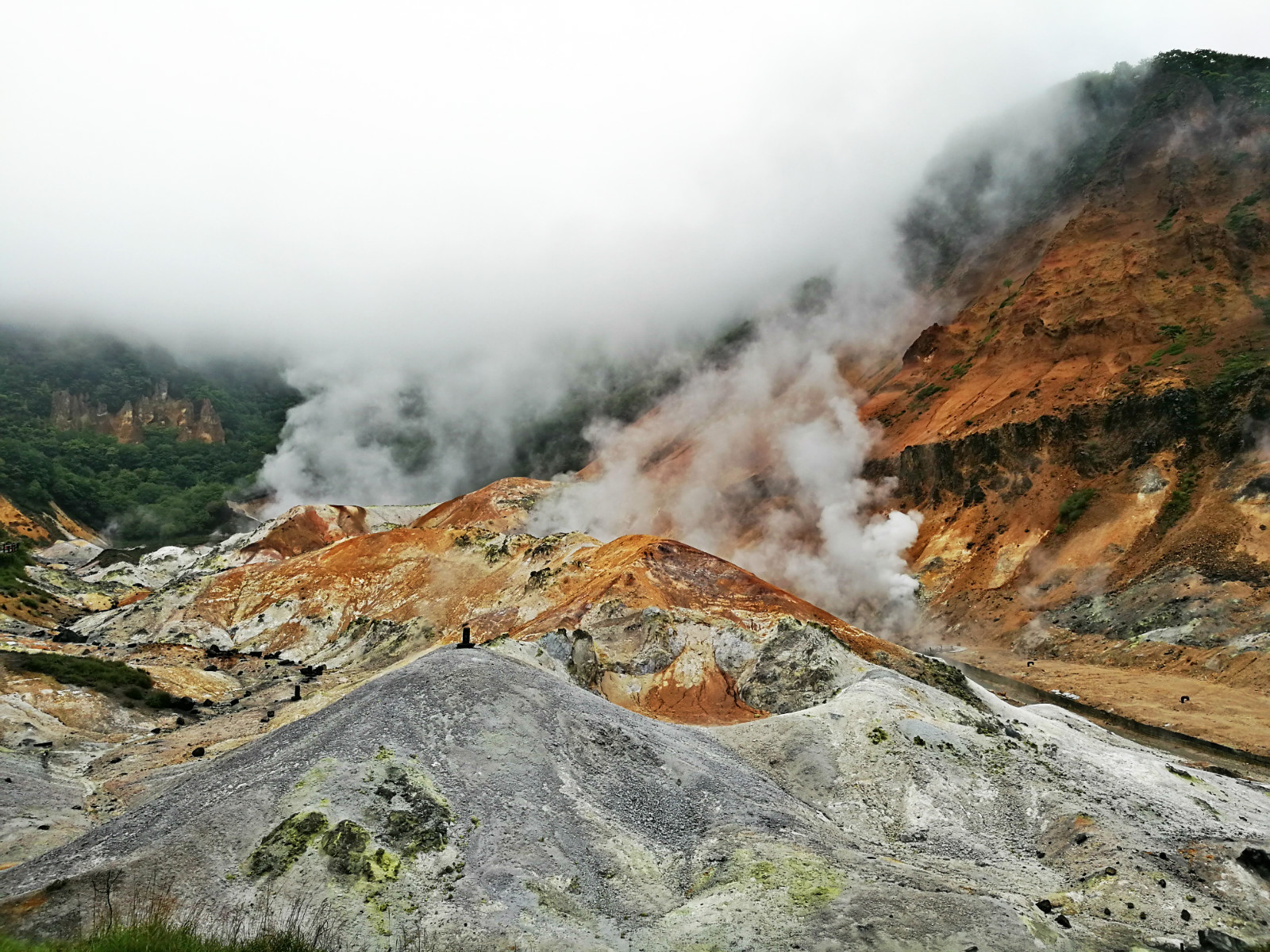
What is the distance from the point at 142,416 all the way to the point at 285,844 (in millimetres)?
167613

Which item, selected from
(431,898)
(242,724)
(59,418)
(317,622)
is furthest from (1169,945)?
(59,418)

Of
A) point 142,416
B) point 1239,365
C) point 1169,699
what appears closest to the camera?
point 1169,699

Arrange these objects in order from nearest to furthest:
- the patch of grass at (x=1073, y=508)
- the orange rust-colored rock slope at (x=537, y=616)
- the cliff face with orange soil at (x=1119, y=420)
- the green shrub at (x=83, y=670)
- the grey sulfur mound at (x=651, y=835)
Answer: the grey sulfur mound at (x=651, y=835), the green shrub at (x=83, y=670), the orange rust-colored rock slope at (x=537, y=616), the cliff face with orange soil at (x=1119, y=420), the patch of grass at (x=1073, y=508)

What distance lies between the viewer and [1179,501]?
4828 cm

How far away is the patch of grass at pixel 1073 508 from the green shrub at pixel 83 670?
58.4 meters

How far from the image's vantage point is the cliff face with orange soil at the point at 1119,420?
4334 centimetres

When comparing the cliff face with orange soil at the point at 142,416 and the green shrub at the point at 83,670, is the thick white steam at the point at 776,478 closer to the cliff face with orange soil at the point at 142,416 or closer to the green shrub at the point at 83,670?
the green shrub at the point at 83,670

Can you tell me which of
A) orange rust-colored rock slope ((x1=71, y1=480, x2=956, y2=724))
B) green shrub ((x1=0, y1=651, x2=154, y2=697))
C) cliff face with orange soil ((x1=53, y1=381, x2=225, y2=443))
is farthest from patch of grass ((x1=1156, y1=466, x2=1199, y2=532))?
cliff face with orange soil ((x1=53, y1=381, x2=225, y2=443))

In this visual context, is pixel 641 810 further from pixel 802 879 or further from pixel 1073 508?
pixel 1073 508

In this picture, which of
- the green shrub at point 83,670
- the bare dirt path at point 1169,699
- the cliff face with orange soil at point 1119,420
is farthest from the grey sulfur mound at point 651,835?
the cliff face with orange soil at point 1119,420

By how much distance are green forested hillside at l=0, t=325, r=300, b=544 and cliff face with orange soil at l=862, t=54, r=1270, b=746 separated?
4745 inches

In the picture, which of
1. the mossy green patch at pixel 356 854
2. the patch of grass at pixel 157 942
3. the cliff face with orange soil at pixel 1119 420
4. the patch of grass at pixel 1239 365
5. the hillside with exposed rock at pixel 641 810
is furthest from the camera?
the patch of grass at pixel 1239 365

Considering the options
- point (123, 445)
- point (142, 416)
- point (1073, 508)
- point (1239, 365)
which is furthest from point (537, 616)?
point (142, 416)

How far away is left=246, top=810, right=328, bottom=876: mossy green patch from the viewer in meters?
12.7
